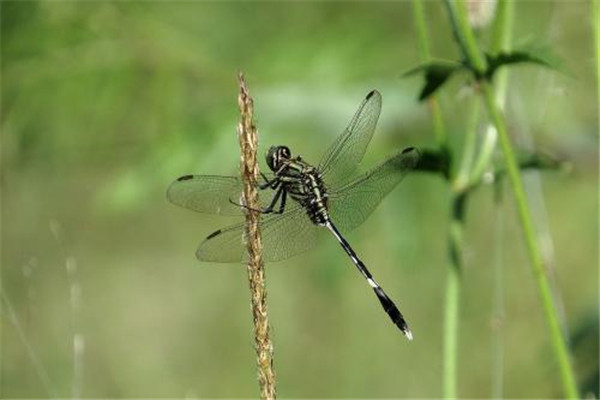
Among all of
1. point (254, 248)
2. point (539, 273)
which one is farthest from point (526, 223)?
point (254, 248)

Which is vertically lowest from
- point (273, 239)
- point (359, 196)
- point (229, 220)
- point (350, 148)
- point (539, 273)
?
point (539, 273)

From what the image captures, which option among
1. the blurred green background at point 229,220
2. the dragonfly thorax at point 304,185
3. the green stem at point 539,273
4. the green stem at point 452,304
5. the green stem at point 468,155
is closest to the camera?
the green stem at point 539,273


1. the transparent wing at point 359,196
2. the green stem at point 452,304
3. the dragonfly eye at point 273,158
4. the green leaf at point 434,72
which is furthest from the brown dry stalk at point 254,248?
the transparent wing at point 359,196

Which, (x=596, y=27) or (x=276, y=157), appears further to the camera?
(x=276, y=157)

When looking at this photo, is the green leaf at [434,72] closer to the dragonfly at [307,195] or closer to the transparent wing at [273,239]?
the dragonfly at [307,195]

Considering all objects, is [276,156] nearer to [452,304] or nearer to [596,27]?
[452,304]

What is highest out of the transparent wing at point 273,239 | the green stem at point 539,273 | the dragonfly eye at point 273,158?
the dragonfly eye at point 273,158

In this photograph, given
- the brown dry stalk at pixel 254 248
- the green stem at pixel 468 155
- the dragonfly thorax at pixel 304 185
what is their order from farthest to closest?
the dragonfly thorax at pixel 304 185 < the green stem at pixel 468 155 < the brown dry stalk at pixel 254 248
